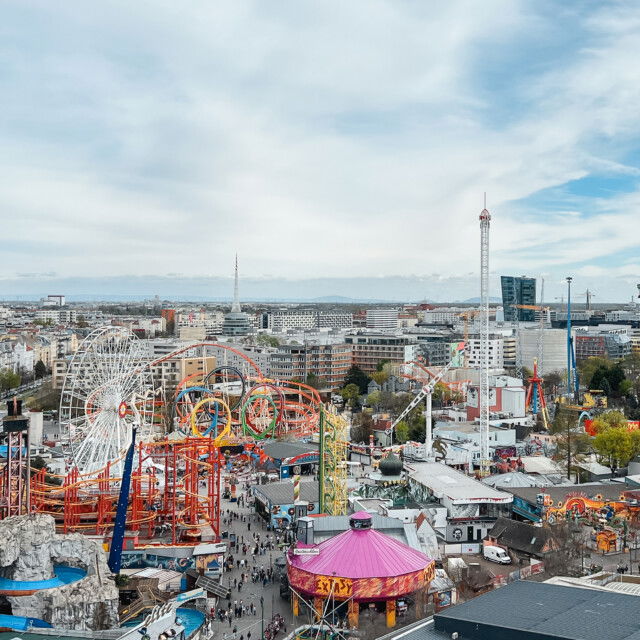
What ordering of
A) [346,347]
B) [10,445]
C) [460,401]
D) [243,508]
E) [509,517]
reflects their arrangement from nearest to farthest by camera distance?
[10,445]
[509,517]
[243,508]
[460,401]
[346,347]

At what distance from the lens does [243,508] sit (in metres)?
37.9

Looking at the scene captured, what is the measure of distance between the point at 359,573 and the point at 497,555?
7.91 metres

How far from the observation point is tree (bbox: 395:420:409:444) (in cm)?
5347

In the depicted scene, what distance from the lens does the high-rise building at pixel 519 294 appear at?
165 m

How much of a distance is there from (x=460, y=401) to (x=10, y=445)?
166 feet

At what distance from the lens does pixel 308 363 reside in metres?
82.4

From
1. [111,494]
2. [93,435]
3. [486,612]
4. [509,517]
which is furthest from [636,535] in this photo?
[93,435]

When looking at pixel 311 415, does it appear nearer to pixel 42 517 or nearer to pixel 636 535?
pixel 636 535

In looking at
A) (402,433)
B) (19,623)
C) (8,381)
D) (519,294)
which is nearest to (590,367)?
(402,433)

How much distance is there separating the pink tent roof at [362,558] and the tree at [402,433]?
2863 centimetres

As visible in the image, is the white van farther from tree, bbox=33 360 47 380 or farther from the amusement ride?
tree, bbox=33 360 47 380

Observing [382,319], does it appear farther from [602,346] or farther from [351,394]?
[351,394]

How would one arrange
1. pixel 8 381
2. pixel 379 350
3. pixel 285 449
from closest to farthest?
pixel 285 449
pixel 8 381
pixel 379 350

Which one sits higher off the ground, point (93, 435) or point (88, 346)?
point (88, 346)
